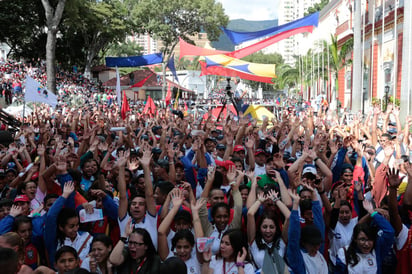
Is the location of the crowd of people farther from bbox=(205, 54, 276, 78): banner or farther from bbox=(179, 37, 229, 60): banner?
bbox=(179, 37, 229, 60): banner

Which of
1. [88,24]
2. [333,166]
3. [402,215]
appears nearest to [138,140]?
[333,166]

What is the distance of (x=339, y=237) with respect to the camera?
4.30 metres

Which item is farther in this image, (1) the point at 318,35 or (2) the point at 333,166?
(1) the point at 318,35

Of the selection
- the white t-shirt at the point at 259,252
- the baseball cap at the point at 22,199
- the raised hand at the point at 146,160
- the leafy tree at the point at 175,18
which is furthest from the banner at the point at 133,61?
the white t-shirt at the point at 259,252

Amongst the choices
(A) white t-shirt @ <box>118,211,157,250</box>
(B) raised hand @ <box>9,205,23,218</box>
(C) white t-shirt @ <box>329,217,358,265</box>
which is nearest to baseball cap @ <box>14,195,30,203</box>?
(B) raised hand @ <box>9,205,23,218</box>

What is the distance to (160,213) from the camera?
423 centimetres

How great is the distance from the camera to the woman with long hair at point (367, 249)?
380cm

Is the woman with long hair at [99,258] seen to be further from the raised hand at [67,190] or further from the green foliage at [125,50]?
the green foliage at [125,50]

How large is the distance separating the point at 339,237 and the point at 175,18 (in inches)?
1386

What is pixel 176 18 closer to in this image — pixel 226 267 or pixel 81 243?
pixel 81 243

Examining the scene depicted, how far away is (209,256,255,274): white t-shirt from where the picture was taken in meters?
3.48

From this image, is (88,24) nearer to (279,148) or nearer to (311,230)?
(279,148)

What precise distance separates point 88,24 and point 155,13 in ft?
17.6

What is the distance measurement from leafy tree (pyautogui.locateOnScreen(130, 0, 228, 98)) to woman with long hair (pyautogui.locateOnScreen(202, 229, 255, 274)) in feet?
110
